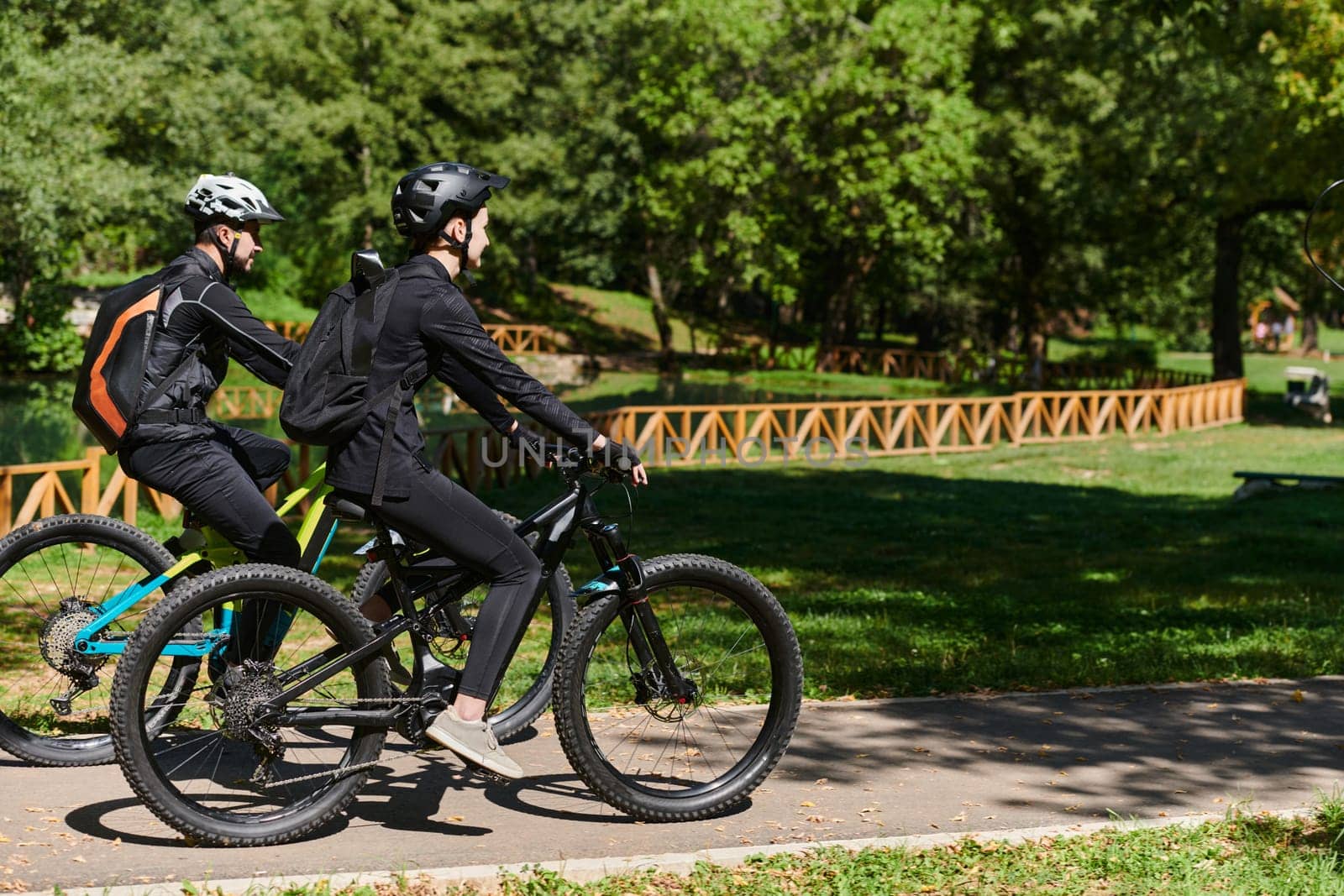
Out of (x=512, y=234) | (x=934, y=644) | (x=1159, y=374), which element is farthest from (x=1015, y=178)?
(x=934, y=644)

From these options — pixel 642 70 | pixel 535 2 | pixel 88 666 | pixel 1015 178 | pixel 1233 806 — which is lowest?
pixel 1233 806

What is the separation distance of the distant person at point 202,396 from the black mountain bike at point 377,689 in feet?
1.18

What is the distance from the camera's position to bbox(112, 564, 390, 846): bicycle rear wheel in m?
4.41

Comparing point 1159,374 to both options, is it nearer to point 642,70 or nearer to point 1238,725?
point 642,70

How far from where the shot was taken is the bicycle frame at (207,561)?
504 cm

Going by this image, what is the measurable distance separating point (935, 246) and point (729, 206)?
581cm

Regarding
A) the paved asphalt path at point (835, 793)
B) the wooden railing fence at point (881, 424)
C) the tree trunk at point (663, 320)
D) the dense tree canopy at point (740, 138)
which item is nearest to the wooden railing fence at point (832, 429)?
the wooden railing fence at point (881, 424)

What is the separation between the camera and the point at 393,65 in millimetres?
46688

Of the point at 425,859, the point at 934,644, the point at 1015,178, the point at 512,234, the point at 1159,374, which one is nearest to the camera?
the point at 425,859

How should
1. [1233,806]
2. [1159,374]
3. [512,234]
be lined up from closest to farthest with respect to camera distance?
[1233,806] → [1159,374] → [512,234]

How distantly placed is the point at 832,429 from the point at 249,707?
69.2ft

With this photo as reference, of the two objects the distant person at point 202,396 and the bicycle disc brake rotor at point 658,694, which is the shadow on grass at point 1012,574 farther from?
the distant person at point 202,396

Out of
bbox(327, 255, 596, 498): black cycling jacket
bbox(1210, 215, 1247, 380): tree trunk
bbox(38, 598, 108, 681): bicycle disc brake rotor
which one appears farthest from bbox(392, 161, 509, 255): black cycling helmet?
bbox(1210, 215, 1247, 380): tree trunk

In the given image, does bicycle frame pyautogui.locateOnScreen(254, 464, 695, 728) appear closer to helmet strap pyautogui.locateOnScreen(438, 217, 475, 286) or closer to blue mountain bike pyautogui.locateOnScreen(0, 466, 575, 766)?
blue mountain bike pyautogui.locateOnScreen(0, 466, 575, 766)
